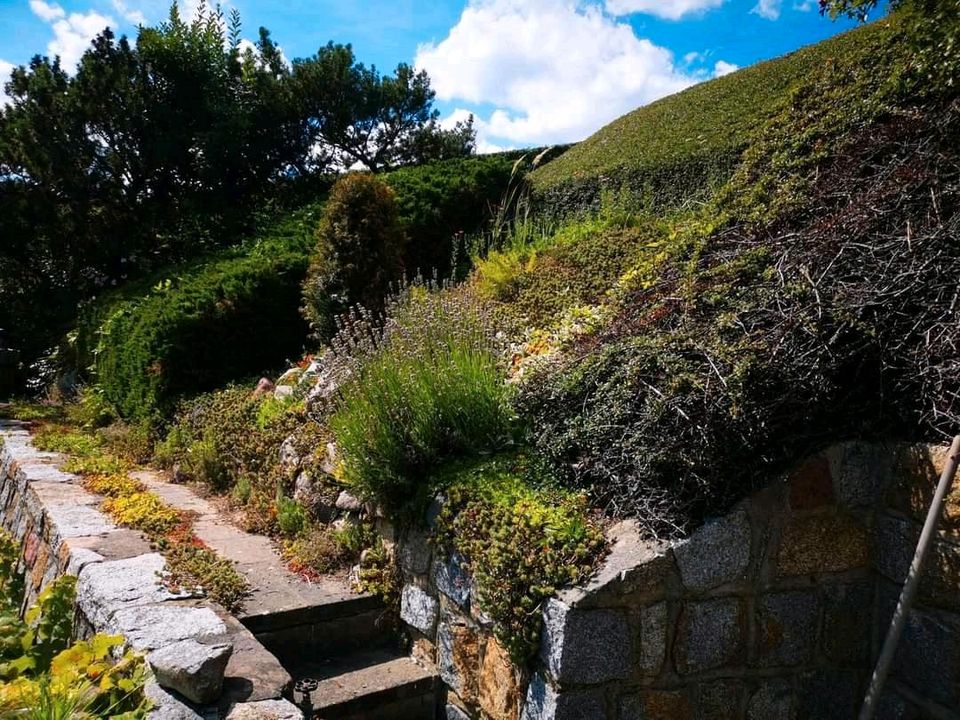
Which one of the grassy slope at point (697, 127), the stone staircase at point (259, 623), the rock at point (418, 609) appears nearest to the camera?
the stone staircase at point (259, 623)

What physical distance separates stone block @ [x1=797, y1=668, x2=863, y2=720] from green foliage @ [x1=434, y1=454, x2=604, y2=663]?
115 centimetres

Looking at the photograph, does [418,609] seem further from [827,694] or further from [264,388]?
[264,388]

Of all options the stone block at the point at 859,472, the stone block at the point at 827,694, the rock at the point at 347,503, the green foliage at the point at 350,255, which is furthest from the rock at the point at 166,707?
the green foliage at the point at 350,255

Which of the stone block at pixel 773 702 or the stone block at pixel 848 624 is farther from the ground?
the stone block at pixel 848 624

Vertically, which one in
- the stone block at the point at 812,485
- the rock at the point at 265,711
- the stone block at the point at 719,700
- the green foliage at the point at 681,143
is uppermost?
the green foliage at the point at 681,143

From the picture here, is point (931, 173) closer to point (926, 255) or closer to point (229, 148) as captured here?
point (926, 255)

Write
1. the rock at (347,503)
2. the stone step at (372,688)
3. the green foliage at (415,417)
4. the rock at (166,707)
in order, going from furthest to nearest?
the rock at (347,503) → the green foliage at (415,417) → the stone step at (372,688) → the rock at (166,707)

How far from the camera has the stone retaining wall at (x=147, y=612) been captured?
2639 mm

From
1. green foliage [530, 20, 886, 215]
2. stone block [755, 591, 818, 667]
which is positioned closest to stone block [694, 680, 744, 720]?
stone block [755, 591, 818, 667]

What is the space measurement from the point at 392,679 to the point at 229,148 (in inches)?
A: 382

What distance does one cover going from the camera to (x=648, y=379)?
315 cm

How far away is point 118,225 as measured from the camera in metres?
10.3

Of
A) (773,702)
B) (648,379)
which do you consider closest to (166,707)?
(648,379)

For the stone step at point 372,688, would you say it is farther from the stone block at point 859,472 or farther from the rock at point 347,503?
the stone block at point 859,472
